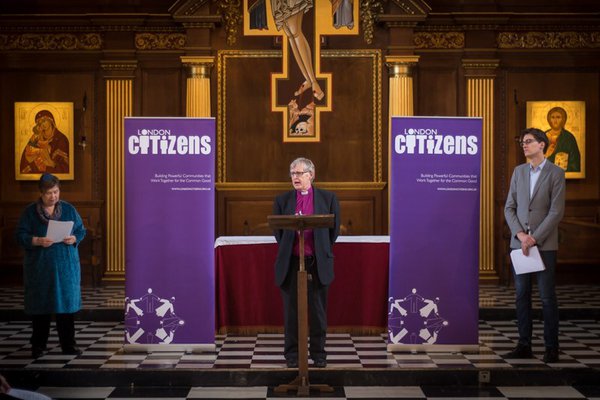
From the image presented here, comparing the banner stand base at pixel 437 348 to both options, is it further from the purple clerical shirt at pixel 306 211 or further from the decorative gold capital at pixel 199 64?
the decorative gold capital at pixel 199 64

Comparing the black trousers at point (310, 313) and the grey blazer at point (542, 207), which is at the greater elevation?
the grey blazer at point (542, 207)

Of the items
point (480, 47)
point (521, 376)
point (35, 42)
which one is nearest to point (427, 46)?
point (480, 47)

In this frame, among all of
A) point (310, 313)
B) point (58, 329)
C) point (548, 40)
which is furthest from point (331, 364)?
point (548, 40)

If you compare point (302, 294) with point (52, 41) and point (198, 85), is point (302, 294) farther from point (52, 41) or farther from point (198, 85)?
point (52, 41)

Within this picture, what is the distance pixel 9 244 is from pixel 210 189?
19.7 ft

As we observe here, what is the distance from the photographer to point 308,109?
12266mm

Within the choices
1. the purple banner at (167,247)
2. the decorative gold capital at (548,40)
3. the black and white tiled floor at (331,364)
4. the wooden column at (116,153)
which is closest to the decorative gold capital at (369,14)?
the decorative gold capital at (548,40)

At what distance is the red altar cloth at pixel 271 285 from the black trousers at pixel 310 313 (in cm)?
169

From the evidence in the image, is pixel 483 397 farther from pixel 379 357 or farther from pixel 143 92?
pixel 143 92

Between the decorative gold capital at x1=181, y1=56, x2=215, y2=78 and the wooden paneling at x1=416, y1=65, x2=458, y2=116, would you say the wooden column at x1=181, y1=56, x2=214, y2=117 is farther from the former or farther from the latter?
the wooden paneling at x1=416, y1=65, x2=458, y2=116

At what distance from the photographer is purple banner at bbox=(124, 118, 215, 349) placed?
7.46m

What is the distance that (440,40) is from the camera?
494 inches

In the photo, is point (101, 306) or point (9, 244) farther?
point (9, 244)

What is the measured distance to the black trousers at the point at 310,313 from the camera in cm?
696
